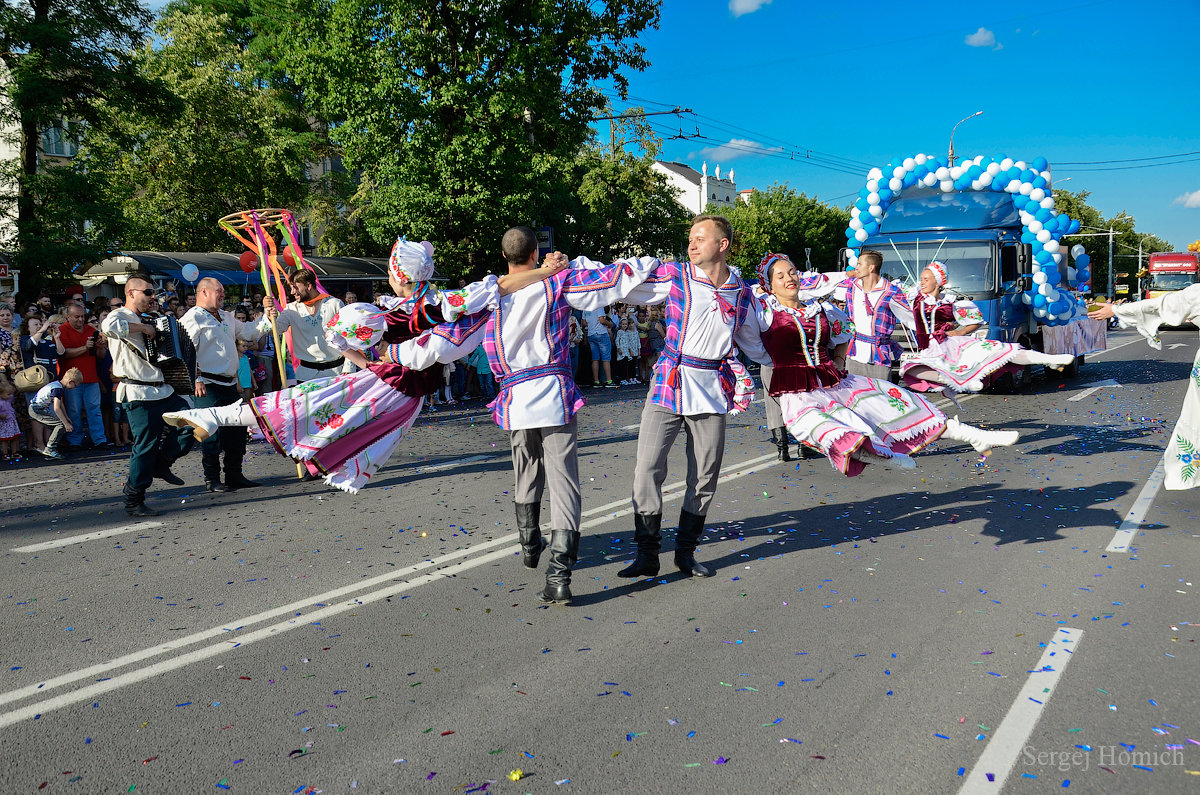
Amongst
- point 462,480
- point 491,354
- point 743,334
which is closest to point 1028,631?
point 743,334

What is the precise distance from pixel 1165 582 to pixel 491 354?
3954 millimetres

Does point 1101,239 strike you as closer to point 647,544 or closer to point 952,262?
point 952,262

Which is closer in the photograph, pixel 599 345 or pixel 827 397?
pixel 827 397

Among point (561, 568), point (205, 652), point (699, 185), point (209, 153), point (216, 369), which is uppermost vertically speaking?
point (699, 185)

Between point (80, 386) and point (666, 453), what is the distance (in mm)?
9309

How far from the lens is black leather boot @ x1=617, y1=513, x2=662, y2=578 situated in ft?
17.7

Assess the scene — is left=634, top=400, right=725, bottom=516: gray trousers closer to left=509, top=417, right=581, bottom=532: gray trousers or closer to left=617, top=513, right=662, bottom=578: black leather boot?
left=617, top=513, right=662, bottom=578: black leather boot

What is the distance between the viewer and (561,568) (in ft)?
16.5

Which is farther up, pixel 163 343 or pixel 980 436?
pixel 163 343

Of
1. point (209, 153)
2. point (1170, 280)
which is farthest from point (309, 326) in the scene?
point (1170, 280)

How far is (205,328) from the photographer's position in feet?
27.4

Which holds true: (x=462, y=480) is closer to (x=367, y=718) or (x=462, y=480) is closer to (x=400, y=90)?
(x=367, y=718)

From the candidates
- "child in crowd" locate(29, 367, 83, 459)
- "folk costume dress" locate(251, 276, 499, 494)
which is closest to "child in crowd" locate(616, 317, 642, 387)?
"child in crowd" locate(29, 367, 83, 459)

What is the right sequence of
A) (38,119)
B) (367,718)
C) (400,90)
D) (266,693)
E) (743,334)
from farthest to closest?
(400,90)
(38,119)
(743,334)
(266,693)
(367,718)
